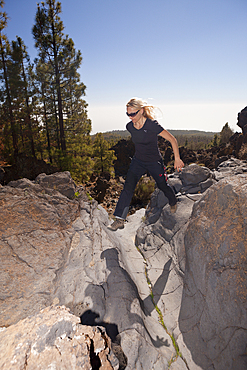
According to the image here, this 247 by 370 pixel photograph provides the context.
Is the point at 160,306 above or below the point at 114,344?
below

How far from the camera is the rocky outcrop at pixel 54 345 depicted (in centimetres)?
140

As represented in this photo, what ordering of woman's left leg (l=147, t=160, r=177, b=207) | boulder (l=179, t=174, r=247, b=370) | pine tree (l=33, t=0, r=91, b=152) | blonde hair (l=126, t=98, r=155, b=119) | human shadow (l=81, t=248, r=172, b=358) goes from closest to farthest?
1. boulder (l=179, t=174, r=247, b=370)
2. human shadow (l=81, t=248, r=172, b=358)
3. blonde hair (l=126, t=98, r=155, b=119)
4. woman's left leg (l=147, t=160, r=177, b=207)
5. pine tree (l=33, t=0, r=91, b=152)

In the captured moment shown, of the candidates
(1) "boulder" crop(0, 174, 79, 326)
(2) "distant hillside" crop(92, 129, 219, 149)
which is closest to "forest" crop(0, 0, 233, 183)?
(1) "boulder" crop(0, 174, 79, 326)

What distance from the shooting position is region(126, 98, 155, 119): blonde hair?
2943 mm

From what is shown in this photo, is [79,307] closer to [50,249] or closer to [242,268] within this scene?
[50,249]

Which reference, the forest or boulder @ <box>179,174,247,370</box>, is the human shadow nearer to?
boulder @ <box>179,174,247,370</box>

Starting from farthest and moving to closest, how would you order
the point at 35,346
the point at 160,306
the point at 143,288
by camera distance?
1. the point at 143,288
2. the point at 160,306
3. the point at 35,346

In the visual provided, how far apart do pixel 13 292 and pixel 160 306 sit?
1.92 meters

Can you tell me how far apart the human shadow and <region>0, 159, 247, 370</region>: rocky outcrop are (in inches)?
0.5

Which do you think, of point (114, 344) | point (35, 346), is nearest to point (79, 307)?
point (114, 344)

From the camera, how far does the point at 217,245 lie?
240 centimetres

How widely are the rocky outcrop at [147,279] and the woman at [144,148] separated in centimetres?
71

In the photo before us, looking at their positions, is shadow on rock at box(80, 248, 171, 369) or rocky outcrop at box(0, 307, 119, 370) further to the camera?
shadow on rock at box(80, 248, 171, 369)

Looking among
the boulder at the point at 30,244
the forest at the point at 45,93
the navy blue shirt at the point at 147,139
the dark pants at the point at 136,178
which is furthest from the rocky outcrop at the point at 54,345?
the forest at the point at 45,93
